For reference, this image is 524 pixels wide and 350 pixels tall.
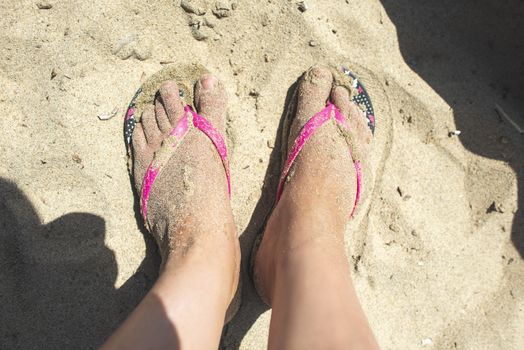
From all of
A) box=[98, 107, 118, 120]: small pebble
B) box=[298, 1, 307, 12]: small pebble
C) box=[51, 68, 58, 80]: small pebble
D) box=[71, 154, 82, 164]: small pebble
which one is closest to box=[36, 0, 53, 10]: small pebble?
box=[51, 68, 58, 80]: small pebble

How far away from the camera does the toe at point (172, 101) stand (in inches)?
68.2

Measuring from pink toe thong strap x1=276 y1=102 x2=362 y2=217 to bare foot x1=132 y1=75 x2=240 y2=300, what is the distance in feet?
0.82

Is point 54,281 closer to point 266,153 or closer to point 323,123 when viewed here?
point 266,153

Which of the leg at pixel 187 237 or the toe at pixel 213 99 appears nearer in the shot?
the leg at pixel 187 237

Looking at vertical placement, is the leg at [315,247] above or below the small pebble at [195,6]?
below

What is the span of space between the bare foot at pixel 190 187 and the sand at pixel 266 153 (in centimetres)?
9

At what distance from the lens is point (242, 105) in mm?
1778

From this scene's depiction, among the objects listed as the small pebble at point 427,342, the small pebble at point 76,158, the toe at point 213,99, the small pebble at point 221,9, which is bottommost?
the small pebble at point 76,158

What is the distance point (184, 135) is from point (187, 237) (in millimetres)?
464

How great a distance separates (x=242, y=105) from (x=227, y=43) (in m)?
0.25

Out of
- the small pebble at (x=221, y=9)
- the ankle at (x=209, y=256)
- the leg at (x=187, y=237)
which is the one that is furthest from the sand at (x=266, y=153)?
the ankle at (x=209, y=256)

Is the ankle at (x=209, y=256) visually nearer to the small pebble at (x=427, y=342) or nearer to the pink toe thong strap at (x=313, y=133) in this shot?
the pink toe thong strap at (x=313, y=133)

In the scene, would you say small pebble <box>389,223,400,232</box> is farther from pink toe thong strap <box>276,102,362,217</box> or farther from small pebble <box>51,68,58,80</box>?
small pebble <box>51,68,58,80</box>

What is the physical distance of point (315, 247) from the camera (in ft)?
4.54
